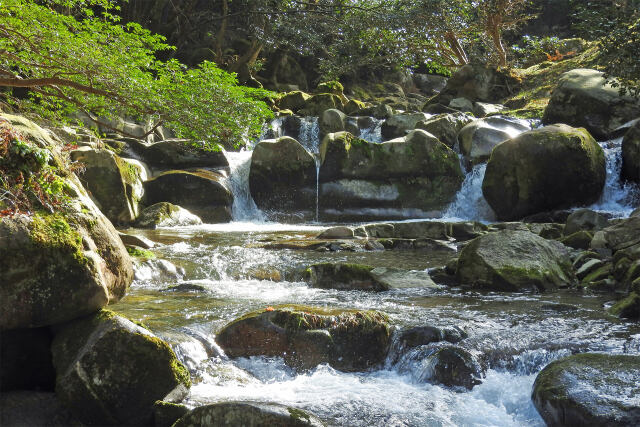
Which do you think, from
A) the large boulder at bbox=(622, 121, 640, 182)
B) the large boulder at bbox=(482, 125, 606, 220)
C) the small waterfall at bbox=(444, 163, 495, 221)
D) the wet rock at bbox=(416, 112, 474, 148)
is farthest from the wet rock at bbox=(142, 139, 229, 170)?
the large boulder at bbox=(622, 121, 640, 182)

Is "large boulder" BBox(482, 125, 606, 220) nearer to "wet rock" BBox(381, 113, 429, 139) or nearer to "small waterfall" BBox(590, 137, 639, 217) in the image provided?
"small waterfall" BBox(590, 137, 639, 217)

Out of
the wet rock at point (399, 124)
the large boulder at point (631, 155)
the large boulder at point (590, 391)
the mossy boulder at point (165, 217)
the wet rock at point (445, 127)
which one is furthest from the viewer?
the wet rock at point (399, 124)

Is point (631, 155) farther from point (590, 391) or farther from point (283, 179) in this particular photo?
point (590, 391)

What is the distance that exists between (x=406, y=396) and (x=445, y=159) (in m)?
13.3

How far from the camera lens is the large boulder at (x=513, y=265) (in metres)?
8.23

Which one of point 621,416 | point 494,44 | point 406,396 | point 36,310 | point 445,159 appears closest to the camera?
point 621,416

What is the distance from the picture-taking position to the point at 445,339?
5.79 metres

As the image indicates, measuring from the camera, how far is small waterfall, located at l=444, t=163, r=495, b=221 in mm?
16531

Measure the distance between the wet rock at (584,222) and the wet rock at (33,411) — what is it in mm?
10376

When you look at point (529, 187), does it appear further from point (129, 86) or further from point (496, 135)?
point (129, 86)

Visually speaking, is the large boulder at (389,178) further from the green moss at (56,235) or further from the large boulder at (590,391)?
the green moss at (56,235)

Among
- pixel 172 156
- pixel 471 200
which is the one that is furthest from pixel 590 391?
pixel 172 156

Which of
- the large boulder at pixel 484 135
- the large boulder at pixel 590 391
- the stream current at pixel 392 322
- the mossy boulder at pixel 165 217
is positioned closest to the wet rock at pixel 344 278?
the stream current at pixel 392 322

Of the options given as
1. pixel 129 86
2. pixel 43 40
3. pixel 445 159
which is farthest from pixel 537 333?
pixel 445 159
